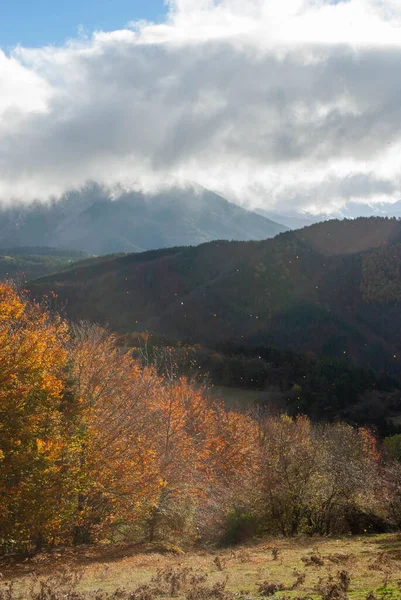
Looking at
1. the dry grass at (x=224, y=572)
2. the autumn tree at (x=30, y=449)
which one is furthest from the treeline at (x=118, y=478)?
the dry grass at (x=224, y=572)

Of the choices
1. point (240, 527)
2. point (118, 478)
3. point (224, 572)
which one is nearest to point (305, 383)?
point (240, 527)

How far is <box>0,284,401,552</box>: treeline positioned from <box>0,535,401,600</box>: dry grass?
6.75ft

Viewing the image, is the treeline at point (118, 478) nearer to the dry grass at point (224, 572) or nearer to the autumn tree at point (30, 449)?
the autumn tree at point (30, 449)

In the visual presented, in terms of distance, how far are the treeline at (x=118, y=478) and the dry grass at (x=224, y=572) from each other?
2058mm

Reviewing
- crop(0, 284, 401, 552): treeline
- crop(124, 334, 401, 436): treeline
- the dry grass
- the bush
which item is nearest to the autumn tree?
crop(0, 284, 401, 552): treeline

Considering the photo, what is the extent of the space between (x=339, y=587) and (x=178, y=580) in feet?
17.7

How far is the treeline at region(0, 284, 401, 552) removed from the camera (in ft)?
65.9

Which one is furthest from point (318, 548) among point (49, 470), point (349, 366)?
point (349, 366)

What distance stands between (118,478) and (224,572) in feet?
31.7

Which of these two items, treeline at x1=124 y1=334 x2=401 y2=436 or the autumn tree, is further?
treeline at x1=124 y1=334 x2=401 y2=436

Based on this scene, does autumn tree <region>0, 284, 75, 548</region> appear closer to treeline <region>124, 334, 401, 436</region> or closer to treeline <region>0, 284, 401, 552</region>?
treeline <region>0, 284, 401, 552</region>

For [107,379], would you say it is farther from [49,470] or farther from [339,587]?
[339,587]

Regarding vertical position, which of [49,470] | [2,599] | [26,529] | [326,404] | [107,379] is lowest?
[326,404]

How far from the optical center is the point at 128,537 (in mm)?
26031
